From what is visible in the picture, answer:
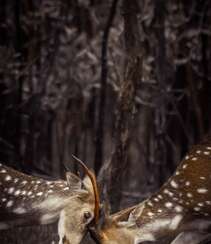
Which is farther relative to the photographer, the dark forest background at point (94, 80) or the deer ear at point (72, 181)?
the dark forest background at point (94, 80)

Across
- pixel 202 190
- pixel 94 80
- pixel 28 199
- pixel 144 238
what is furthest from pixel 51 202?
pixel 94 80

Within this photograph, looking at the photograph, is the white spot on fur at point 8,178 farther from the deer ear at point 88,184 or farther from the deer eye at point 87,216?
the deer eye at point 87,216

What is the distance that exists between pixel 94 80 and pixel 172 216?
11.7 feet

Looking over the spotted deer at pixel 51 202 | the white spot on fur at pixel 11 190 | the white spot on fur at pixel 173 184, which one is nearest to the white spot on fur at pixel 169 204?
the white spot on fur at pixel 173 184

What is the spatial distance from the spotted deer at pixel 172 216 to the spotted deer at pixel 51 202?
0.12m

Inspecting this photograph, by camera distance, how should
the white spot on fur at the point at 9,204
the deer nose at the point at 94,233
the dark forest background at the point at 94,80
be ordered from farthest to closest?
the dark forest background at the point at 94,80 → the white spot on fur at the point at 9,204 → the deer nose at the point at 94,233

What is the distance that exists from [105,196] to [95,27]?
2929 millimetres

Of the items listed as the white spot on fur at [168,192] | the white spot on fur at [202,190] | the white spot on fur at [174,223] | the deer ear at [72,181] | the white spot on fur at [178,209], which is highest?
the deer ear at [72,181]

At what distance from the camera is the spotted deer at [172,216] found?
3.88 metres

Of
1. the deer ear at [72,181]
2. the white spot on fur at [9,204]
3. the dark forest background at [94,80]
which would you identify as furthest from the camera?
the dark forest background at [94,80]

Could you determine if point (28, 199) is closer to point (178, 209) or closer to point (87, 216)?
point (87, 216)

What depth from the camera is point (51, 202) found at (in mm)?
4207

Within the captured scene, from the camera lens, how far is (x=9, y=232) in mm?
4793

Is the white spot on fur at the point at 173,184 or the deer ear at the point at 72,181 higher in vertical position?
the deer ear at the point at 72,181
